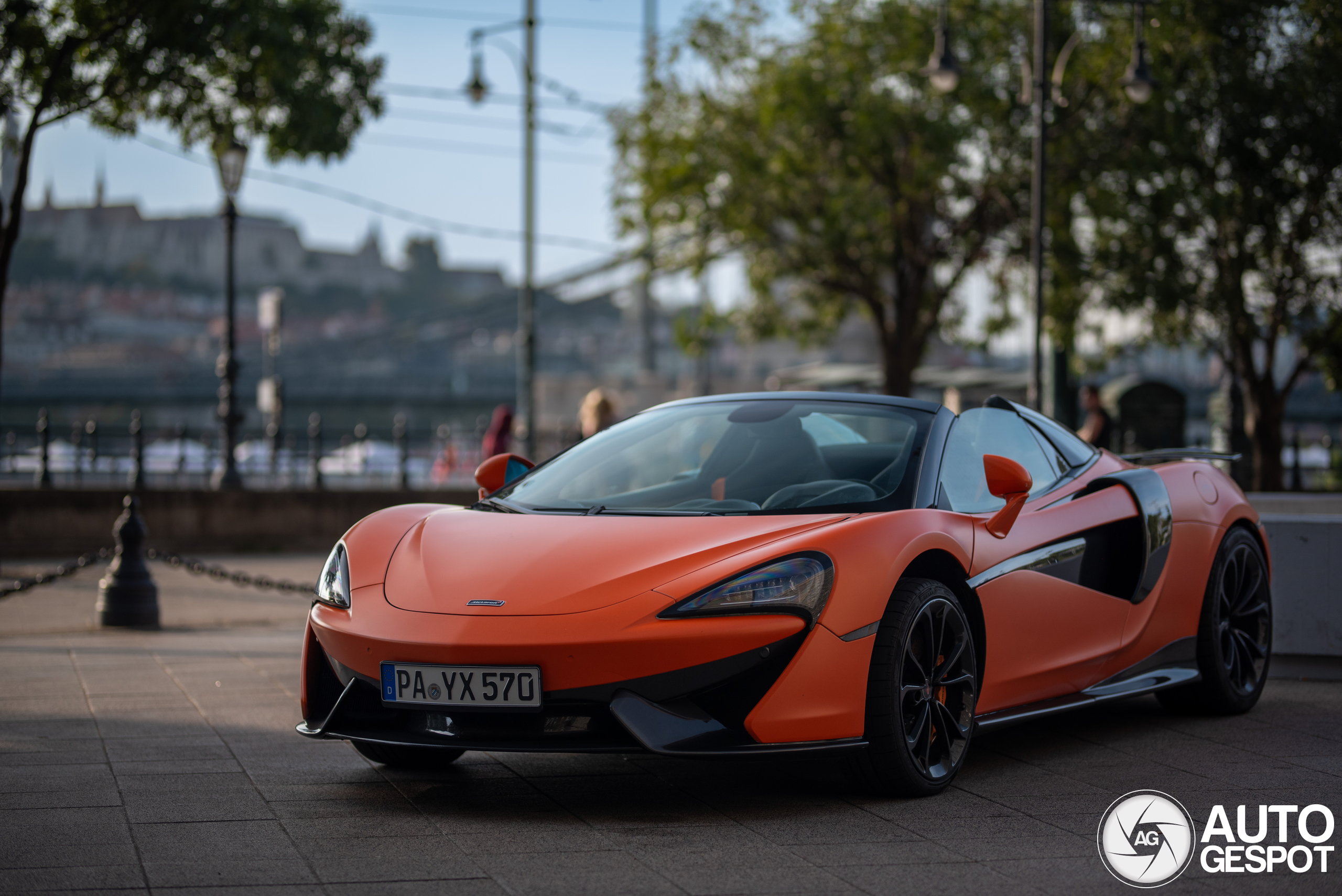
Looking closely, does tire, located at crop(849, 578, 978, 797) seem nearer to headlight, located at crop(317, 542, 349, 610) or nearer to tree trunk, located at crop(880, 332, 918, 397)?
headlight, located at crop(317, 542, 349, 610)

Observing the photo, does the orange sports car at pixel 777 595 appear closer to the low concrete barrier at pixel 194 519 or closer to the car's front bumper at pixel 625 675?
the car's front bumper at pixel 625 675

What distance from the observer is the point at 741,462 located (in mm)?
4859

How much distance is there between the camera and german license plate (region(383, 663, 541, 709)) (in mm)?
3723

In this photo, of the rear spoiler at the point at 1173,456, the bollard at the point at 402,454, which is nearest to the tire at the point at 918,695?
the rear spoiler at the point at 1173,456

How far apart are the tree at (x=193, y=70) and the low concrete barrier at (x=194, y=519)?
124 inches

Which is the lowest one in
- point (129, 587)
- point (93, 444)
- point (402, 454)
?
point (129, 587)

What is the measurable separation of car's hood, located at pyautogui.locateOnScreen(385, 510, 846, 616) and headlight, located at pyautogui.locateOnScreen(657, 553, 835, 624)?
0.34ft

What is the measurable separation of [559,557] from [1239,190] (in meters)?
19.1

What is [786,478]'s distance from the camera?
464 centimetres

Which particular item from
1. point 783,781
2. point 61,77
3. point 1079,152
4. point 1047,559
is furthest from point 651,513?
point 1079,152

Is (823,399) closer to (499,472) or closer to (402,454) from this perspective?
(499,472)

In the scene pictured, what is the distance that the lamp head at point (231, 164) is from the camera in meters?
16.0

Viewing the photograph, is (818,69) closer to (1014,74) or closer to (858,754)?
(1014,74)

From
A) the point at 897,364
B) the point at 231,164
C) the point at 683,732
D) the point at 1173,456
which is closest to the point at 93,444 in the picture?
the point at 231,164
